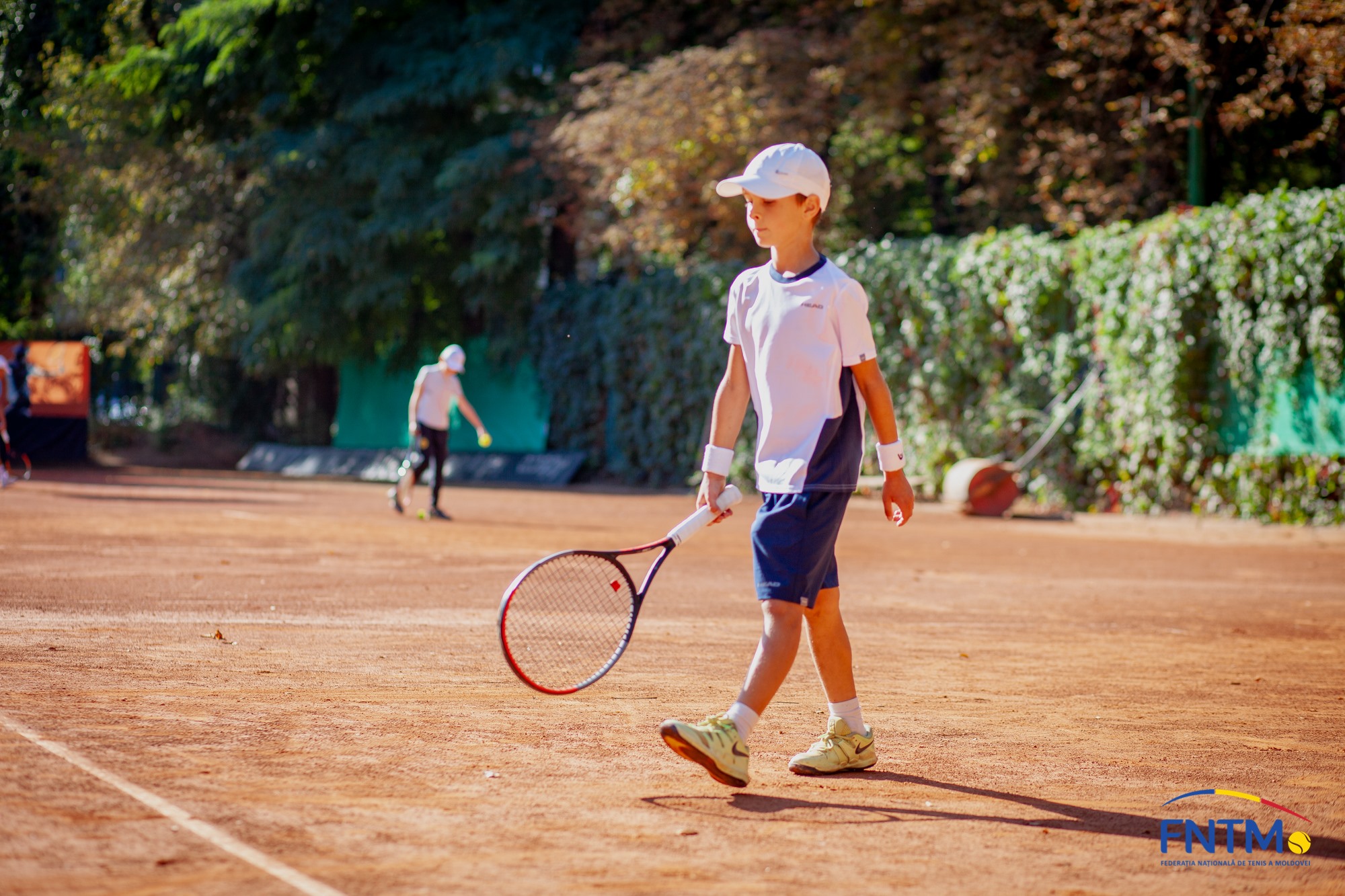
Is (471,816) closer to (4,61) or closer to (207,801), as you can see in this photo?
(207,801)

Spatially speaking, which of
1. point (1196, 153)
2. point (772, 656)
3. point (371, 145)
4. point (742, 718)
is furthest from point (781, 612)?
point (371, 145)

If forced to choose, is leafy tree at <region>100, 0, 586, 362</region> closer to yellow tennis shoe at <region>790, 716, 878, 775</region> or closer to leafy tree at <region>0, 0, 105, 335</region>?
leafy tree at <region>0, 0, 105, 335</region>

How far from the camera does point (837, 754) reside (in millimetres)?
4855

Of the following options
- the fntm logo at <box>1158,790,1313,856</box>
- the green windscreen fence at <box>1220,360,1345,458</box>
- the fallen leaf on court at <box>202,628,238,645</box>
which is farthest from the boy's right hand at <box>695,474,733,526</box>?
the green windscreen fence at <box>1220,360,1345,458</box>

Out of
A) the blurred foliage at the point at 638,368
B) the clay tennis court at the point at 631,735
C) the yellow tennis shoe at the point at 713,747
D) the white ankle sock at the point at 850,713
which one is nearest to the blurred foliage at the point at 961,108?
the blurred foliage at the point at 638,368

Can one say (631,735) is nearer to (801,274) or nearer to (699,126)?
(801,274)

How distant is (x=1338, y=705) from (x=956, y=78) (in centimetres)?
1826

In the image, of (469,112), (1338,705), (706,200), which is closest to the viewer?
(1338,705)

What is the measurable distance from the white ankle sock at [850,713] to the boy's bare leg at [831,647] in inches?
0.5

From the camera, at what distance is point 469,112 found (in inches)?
1156

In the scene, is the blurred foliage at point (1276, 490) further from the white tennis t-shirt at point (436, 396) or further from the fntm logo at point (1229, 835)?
the fntm logo at point (1229, 835)

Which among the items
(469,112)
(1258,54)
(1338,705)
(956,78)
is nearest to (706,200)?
(956,78)

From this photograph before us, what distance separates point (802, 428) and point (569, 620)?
1.46 meters

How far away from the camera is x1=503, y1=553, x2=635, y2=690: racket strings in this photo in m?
5.30
